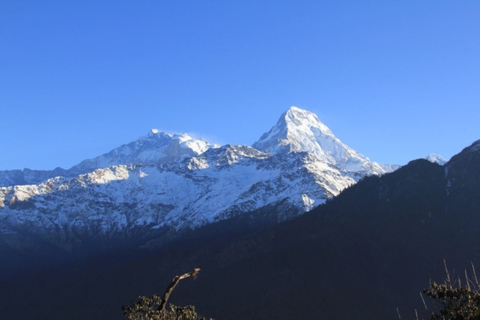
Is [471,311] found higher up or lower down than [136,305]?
lower down

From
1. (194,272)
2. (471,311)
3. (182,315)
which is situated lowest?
(471,311)

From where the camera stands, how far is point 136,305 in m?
44.0

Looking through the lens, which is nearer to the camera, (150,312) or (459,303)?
(150,312)

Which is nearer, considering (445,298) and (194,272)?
(194,272)

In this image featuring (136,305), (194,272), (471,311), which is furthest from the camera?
(471,311)

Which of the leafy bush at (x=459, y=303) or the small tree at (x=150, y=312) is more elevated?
the small tree at (x=150, y=312)

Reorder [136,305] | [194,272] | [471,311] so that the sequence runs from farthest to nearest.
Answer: [471,311]
[136,305]
[194,272]

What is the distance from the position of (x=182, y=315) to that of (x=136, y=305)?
4017 mm

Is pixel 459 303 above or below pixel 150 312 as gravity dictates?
below

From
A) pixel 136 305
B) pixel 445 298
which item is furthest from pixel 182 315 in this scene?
pixel 445 298

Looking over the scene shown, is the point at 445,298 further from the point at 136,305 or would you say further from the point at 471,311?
the point at 136,305

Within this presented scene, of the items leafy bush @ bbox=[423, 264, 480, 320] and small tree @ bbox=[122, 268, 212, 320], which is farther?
leafy bush @ bbox=[423, 264, 480, 320]

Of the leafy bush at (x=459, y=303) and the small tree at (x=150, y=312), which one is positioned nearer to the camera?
the small tree at (x=150, y=312)

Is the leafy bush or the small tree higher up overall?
the small tree
